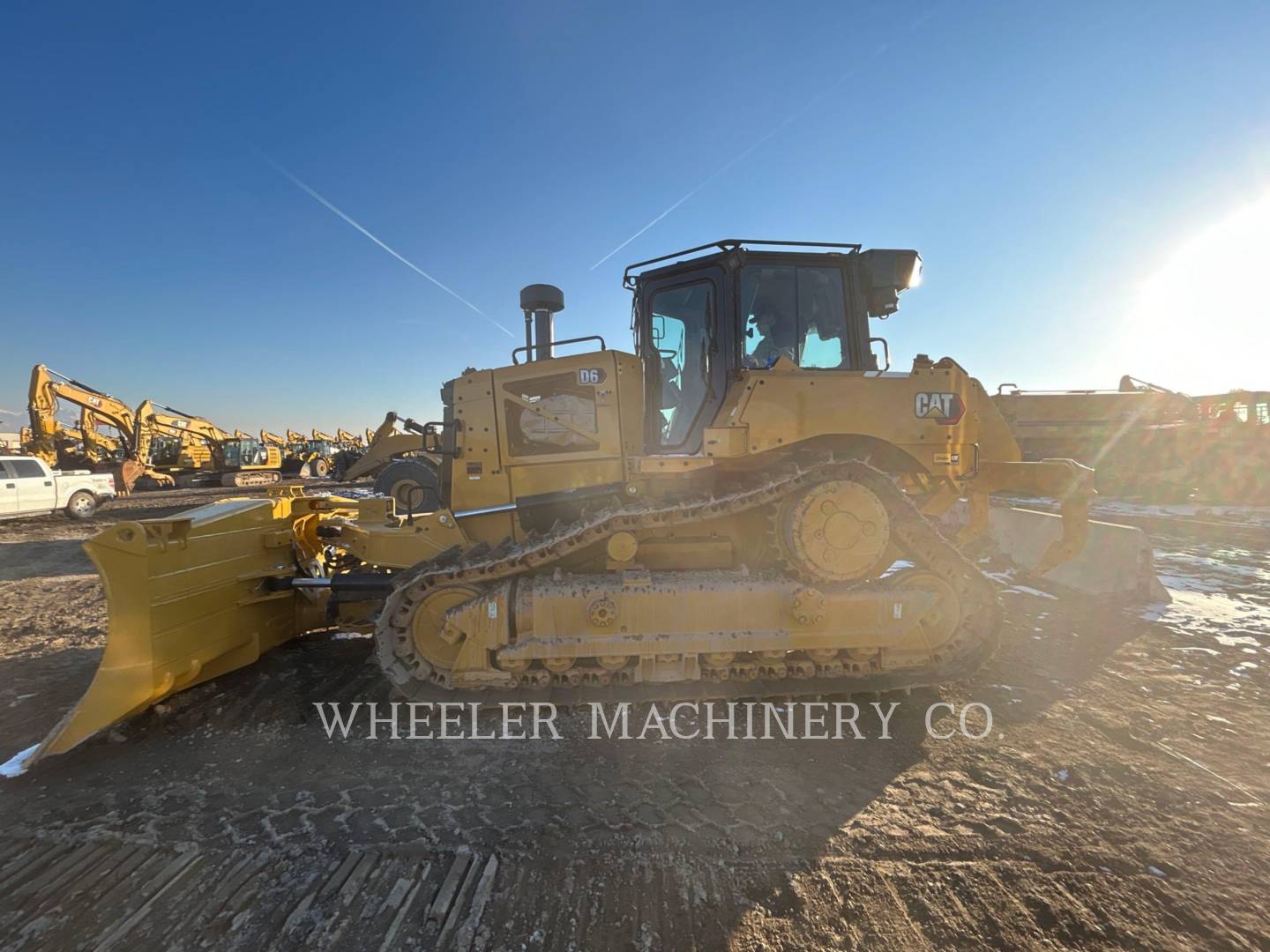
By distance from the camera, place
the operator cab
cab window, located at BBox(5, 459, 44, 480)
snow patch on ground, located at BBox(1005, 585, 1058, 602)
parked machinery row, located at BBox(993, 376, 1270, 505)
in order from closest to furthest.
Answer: the operator cab
snow patch on ground, located at BBox(1005, 585, 1058, 602)
cab window, located at BBox(5, 459, 44, 480)
parked machinery row, located at BBox(993, 376, 1270, 505)

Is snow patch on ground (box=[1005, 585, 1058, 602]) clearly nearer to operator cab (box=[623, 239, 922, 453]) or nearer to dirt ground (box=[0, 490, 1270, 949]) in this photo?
dirt ground (box=[0, 490, 1270, 949])

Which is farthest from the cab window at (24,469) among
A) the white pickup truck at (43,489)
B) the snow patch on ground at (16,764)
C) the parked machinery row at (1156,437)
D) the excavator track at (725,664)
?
the parked machinery row at (1156,437)

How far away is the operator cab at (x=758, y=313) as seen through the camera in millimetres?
4008

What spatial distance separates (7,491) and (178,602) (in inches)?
523

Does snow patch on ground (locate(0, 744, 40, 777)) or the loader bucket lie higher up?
the loader bucket

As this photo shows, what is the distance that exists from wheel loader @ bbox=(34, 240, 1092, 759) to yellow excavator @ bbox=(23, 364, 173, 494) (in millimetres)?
21527

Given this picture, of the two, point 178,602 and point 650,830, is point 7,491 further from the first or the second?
point 650,830

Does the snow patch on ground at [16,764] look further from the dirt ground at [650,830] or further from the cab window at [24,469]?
the cab window at [24,469]

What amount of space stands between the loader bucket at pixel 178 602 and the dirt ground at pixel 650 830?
26cm

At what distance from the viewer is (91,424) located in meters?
20.5

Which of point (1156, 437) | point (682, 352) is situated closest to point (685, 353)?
point (682, 352)

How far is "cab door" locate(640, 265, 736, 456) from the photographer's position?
159 inches

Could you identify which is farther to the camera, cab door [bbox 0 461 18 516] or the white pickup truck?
the white pickup truck

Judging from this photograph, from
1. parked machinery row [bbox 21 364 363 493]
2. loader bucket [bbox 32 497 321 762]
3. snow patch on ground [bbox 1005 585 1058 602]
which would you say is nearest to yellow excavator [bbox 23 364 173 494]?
parked machinery row [bbox 21 364 363 493]
